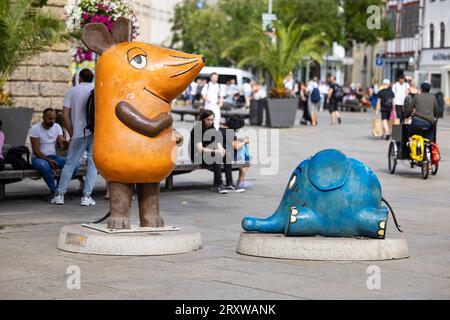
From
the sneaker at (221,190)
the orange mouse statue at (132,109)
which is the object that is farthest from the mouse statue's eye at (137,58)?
the sneaker at (221,190)

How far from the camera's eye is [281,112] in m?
35.7

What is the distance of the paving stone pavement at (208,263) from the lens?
8.44 meters

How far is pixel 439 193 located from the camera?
55.2ft

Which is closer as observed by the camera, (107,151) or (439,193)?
(107,151)

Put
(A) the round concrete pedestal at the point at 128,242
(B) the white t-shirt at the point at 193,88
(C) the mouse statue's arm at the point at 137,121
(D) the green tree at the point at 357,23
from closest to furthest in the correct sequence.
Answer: (A) the round concrete pedestal at the point at 128,242
(C) the mouse statue's arm at the point at 137,121
(B) the white t-shirt at the point at 193,88
(D) the green tree at the point at 357,23

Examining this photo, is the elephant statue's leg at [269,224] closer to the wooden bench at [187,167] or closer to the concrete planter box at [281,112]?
the wooden bench at [187,167]

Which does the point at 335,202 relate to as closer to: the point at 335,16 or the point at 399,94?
the point at 399,94

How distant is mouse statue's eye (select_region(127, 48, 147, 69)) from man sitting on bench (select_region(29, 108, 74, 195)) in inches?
181

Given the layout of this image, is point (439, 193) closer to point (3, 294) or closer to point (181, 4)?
point (3, 294)

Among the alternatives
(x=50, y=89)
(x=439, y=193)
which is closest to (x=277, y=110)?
(x=50, y=89)

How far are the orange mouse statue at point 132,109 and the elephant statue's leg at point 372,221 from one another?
6.52 feet

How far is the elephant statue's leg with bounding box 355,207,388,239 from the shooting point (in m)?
9.94

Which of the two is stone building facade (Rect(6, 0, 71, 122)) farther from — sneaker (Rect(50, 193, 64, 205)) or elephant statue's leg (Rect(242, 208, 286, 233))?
elephant statue's leg (Rect(242, 208, 286, 233))

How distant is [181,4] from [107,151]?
73306mm
